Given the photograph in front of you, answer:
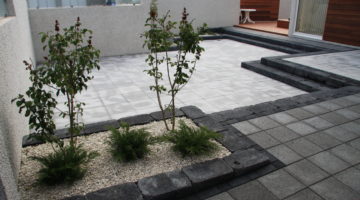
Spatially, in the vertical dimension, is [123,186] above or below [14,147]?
below

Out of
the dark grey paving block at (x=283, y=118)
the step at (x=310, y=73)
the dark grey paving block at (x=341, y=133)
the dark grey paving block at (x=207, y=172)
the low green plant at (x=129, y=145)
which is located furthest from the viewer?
the step at (x=310, y=73)

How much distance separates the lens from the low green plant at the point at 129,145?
2.57 meters

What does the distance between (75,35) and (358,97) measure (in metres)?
4.08

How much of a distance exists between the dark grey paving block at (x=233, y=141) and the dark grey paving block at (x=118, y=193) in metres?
1.08

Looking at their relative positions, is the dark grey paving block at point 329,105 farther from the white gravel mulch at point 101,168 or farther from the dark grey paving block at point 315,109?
the white gravel mulch at point 101,168

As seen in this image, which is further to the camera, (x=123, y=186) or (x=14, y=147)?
(x=14, y=147)

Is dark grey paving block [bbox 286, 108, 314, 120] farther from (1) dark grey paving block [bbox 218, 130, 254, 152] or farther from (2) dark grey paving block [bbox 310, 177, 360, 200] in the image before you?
(2) dark grey paving block [bbox 310, 177, 360, 200]

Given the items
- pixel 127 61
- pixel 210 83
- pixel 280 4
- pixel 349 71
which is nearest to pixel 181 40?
pixel 210 83

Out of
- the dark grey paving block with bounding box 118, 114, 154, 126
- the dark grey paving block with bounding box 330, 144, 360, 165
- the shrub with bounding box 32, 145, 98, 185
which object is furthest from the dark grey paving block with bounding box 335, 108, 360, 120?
the shrub with bounding box 32, 145, 98, 185

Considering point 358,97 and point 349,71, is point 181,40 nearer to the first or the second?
point 358,97

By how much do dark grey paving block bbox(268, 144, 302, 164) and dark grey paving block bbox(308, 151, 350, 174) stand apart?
14cm

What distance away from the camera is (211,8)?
420 inches

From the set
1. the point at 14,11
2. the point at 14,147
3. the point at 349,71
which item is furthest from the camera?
the point at 349,71

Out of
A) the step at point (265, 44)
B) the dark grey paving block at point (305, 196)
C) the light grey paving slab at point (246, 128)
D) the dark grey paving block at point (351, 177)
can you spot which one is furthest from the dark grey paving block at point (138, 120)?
the step at point (265, 44)
